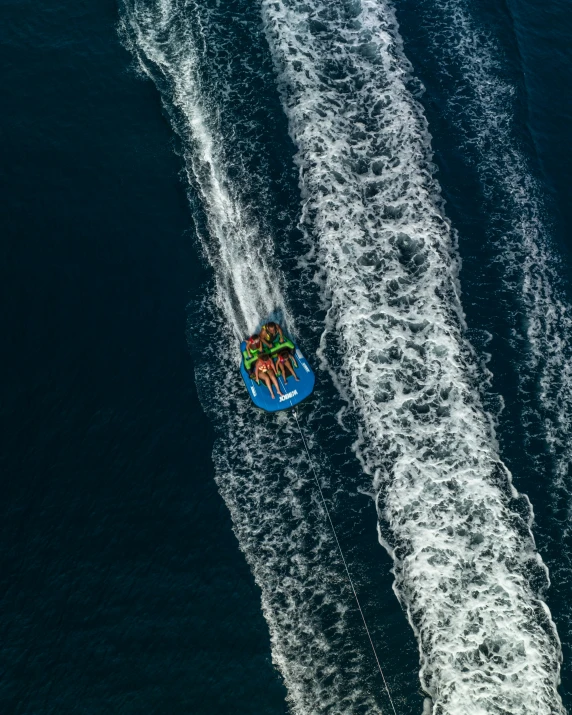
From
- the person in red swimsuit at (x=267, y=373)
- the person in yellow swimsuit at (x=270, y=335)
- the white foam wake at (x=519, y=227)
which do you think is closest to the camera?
the white foam wake at (x=519, y=227)

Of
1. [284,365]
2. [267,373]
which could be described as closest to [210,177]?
[284,365]

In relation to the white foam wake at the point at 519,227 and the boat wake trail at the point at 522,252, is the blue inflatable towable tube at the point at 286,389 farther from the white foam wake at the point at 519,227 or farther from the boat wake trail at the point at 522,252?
the white foam wake at the point at 519,227

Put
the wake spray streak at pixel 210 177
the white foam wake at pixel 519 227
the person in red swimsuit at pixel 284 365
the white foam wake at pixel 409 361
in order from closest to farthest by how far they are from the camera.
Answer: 1. the white foam wake at pixel 409 361
2. the white foam wake at pixel 519 227
3. the person in red swimsuit at pixel 284 365
4. the wake spray streak at pixel 210 177

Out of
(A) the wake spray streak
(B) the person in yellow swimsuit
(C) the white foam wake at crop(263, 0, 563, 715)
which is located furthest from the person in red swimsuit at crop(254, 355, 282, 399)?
(C) the white foam wake at crop(263, 0, 563, 715)

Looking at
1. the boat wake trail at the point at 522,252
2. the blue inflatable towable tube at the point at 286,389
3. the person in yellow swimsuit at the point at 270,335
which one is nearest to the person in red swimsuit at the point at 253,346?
the person in yellow swimsuit at the point at 270,335

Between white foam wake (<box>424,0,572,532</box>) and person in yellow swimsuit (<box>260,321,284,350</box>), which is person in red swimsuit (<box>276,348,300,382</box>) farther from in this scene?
white foam wake (<box>424,0,572,532</box>)

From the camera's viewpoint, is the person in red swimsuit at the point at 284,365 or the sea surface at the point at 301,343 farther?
the person in red swimsuit at the point at 284,365
